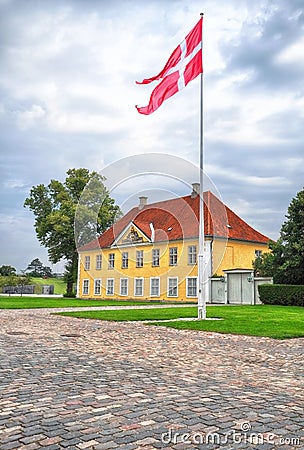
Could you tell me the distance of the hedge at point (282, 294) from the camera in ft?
88.5

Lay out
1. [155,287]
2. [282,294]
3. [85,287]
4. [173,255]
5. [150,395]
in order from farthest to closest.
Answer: [85,287] → [155,287] → [173,255] → [282,294] → [150,395]

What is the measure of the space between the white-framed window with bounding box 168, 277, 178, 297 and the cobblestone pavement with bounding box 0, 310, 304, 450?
25.8 m

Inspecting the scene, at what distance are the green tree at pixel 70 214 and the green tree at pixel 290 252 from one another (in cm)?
1572

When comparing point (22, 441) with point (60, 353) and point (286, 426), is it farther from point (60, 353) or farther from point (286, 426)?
point (60, 353)

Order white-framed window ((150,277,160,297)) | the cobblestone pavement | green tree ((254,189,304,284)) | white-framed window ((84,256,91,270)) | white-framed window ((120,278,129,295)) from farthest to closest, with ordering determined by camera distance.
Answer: white-framed window ((84,256,91,270)), white-framed window ((120,278,129,295)), white-framed window ((150,277,160,297)), green tree ((254,189,304,284)), the cobblestone pavement

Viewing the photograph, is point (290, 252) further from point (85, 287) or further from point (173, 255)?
point (85, 287)

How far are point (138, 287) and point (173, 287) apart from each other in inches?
152

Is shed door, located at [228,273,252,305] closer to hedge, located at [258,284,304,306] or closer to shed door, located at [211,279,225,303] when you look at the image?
shed door, located at [211,279,225,303]

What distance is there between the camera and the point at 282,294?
27844mm

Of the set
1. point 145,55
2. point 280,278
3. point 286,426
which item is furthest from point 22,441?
point 280,278

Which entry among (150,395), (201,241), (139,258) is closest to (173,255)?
(139,258)

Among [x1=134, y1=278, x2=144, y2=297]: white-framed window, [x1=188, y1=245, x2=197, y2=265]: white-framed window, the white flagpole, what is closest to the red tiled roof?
[x1=188, y1=245, x2=197, y2=265]: white-framed window

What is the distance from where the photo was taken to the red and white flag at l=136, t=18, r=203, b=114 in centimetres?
1588

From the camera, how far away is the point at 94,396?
16.7 ft
